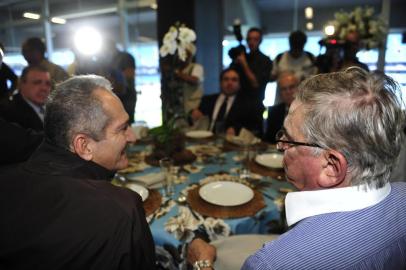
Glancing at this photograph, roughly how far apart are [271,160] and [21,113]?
1.79 metres

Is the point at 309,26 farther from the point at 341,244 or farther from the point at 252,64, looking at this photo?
the point at 341,244

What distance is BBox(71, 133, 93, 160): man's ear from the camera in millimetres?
1003

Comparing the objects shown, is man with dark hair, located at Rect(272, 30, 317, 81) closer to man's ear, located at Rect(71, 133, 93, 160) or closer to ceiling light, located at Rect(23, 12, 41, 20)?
man's ear, located at Rect(71, 133, 93, 160)

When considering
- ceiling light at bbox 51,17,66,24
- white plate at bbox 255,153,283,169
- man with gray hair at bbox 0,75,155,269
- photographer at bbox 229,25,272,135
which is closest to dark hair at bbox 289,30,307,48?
photographer at bbox 229,25,272,135

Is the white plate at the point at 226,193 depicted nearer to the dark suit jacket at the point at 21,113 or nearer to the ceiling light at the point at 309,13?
the dark suit jacket at the point at 21,113

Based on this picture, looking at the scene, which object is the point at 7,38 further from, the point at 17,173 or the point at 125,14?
the point at 17,173

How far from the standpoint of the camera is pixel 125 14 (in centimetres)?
600

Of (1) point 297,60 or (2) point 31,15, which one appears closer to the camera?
(1) point 297,60

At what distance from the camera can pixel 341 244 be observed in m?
0.63

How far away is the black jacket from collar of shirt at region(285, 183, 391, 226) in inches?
16.1

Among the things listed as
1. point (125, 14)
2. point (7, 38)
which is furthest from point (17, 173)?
point (7, 38)

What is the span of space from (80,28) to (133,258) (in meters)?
6.80

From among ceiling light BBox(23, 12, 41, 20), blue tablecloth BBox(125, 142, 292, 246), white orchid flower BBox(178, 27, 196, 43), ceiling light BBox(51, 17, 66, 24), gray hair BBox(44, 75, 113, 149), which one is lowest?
blue tablecloth BBox(125, 142, 292, 246)

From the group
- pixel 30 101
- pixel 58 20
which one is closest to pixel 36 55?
pixel 30 101
